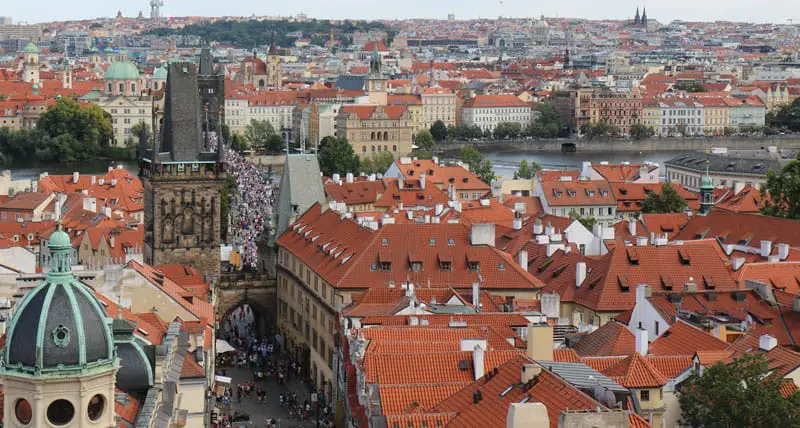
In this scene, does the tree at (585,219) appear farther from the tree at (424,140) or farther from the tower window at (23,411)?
the tree at (424,140)

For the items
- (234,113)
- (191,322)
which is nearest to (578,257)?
(191,322)

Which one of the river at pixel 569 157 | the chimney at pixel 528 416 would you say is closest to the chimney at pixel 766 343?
the chimney at pixel 528 416

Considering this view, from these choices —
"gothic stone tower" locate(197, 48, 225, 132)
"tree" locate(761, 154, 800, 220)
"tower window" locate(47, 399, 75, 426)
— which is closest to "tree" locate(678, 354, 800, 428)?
"tower window" locate(47, 399, 75, 426)

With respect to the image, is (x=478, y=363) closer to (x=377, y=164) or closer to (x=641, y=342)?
(x=641, y=342)

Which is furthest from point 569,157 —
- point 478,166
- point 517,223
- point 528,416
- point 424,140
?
point 528,416

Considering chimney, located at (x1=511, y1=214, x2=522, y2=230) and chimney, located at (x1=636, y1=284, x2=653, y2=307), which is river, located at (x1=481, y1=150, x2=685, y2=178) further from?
chimney, located at (x1=636, y1=284, x2=653, y2=307)

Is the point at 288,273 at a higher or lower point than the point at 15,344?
lower

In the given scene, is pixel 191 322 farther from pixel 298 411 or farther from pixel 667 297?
pixel 667 297
